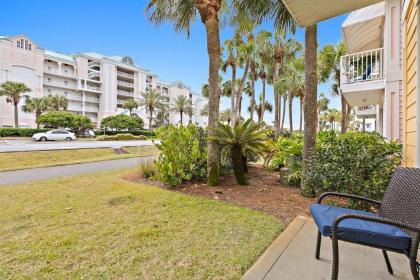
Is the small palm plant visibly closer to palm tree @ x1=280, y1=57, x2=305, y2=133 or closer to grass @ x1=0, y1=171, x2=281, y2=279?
grass @ x1=0, y1=171, x2=281, y2=279

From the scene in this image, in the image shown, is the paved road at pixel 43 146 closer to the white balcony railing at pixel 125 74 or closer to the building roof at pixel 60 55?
the building roof at pixel 60 55

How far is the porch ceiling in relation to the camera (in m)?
3.51

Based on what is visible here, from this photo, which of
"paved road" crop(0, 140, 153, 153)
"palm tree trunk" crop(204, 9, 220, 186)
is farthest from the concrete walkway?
"paved road" crop(0, 140, 153, 153)

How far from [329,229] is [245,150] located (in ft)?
12.4

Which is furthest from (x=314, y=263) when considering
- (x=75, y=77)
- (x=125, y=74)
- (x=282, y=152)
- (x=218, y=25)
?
(x=125, y=74)

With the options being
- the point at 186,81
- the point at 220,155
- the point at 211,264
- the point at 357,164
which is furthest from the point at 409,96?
the point at 186,81

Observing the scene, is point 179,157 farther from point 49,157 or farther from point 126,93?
point 126,93

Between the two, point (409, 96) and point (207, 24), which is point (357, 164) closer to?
point (409, 96)

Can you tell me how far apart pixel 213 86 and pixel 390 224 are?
4.74 m

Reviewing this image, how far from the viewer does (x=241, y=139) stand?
18.7ft

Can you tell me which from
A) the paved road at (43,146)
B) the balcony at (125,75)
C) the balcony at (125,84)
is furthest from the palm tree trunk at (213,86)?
the balcony at (125,75)

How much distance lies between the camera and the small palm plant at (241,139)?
5715 millimetres

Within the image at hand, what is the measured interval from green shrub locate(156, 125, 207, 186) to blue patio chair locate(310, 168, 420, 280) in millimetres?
3876

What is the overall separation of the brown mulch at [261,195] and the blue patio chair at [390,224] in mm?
1570
